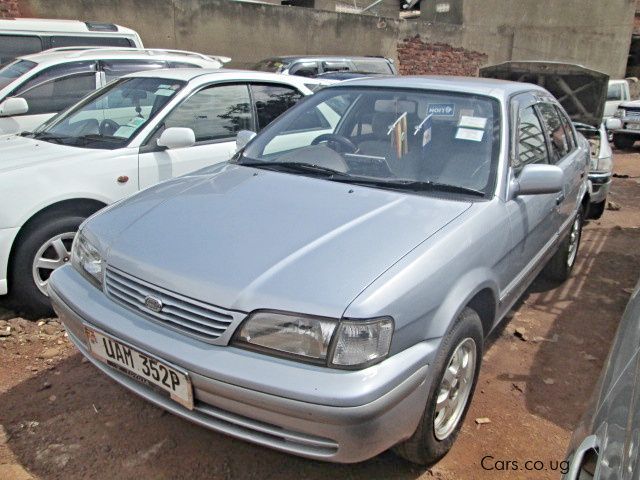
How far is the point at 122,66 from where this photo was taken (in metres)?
5.87

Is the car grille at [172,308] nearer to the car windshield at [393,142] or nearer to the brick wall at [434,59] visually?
the car windshield at [393,142]

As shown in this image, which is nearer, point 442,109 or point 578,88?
point 442,109

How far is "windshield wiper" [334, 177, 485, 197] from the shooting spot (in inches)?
106

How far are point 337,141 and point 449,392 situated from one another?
1.62 metres

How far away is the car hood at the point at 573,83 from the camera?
6918 mm

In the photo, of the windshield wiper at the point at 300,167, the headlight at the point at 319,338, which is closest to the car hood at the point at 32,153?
the windshield wiper at the point at 300,167

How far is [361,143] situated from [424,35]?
48.1ft

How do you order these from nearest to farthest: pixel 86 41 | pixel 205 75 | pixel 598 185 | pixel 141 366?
pixel 141 366 → pixel 205 75 → pixel 598 185 → pixel 86 41

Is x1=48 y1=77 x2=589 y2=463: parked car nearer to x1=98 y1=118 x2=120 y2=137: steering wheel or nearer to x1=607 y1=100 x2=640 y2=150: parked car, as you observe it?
x1=98 y1=118 x2=120 y2=137: steering wheel

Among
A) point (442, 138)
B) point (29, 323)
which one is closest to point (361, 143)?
point (442, 138)

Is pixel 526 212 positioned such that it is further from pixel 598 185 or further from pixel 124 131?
pixel 598 185

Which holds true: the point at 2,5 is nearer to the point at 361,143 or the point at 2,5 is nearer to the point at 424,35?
the point at 361,143

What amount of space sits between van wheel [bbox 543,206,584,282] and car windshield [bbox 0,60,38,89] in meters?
5.33

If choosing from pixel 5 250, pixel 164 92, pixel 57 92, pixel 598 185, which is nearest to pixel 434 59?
pixel 598 185
